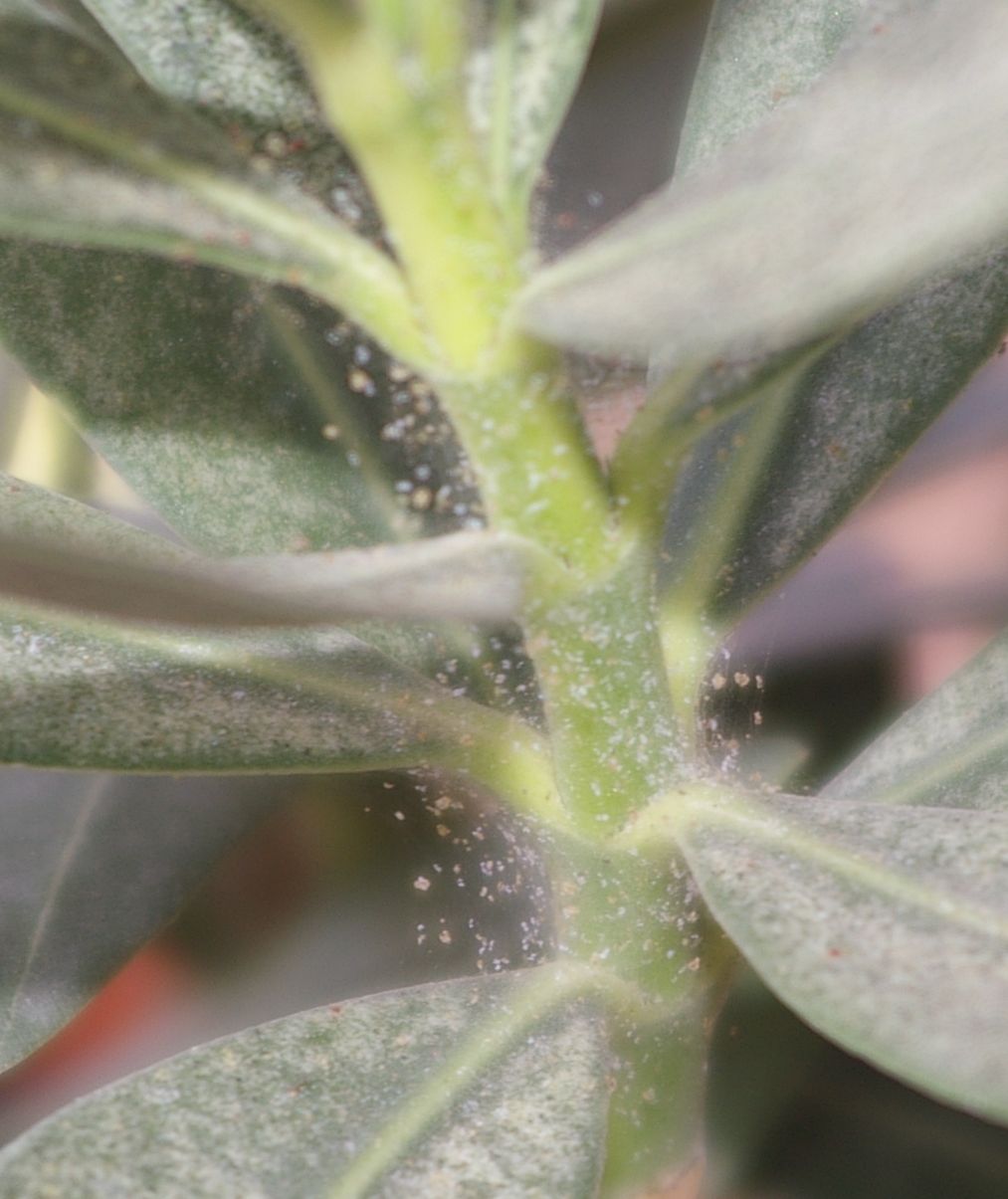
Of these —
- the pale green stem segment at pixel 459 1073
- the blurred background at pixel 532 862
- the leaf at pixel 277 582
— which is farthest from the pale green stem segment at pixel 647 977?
the leaf at pixel 277 582

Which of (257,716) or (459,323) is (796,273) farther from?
(257,716)

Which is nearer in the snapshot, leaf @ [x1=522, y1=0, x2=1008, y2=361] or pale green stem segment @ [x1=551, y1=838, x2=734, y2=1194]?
leaf @ [x1=522, y1=0, x2=1008, y2=361]

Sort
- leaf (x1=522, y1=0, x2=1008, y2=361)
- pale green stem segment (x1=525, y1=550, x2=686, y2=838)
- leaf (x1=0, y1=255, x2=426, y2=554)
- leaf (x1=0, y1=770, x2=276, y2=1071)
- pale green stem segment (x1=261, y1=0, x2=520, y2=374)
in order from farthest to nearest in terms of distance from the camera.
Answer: leaf (x1=0, y1=770, x2=276, y2=1071) → leaf (x1=0, y1=255, x2=426, y2=554) → pale green stem segment (x1=525, y1=550, x2=686, y2=838) → pale green stem segment (x1=261, y1=0, x2=520, y2=374) → leaf (x1=522, y1=0, x2=1008, y2=361)

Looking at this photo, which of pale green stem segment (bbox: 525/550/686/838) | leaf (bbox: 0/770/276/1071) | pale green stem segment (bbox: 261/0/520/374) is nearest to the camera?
pale green stem segment (bbox: 261/0/520/374)

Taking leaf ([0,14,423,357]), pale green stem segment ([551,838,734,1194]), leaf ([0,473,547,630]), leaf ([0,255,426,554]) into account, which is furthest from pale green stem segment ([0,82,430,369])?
pale green stem segment ([551,838,734,1194])

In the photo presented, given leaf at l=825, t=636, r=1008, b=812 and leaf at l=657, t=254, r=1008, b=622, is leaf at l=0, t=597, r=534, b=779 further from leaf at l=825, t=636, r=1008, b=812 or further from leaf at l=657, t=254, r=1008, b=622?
leaf at l=825, t=636, r=1008, b=812

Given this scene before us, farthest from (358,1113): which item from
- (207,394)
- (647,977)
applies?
(207,394)

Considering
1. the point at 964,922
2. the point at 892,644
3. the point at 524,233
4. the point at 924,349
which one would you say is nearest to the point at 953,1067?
the point at 964,922
